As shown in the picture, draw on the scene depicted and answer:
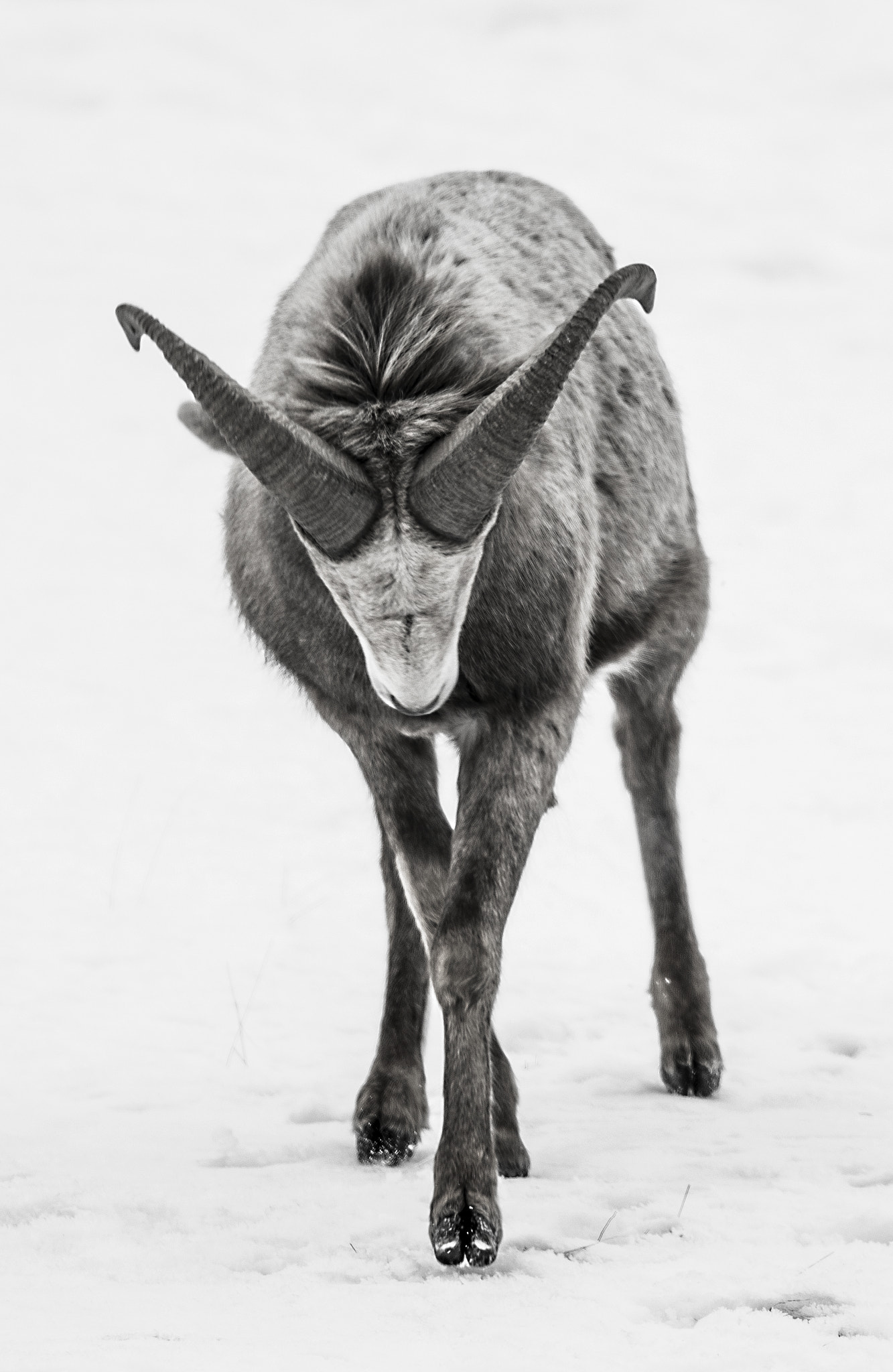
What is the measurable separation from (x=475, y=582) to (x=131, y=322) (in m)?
1.04

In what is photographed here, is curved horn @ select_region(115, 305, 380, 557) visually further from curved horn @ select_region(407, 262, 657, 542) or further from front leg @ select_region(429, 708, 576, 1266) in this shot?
front leg @ select_region(429, 708, 576, 1266)

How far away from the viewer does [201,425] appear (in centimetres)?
437

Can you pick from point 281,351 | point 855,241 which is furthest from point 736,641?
point 281,351

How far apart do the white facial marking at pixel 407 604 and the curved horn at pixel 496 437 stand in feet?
0.23

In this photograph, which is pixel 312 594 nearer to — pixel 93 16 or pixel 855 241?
pixel 855 241

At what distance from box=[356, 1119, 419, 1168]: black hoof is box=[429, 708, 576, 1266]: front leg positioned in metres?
0.51

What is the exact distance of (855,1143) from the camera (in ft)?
14.4

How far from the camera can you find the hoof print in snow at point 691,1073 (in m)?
5.31

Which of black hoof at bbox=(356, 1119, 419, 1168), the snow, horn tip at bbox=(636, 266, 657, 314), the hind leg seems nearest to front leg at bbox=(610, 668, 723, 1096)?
the snow

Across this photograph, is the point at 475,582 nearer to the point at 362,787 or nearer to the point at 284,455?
the point at 284,455

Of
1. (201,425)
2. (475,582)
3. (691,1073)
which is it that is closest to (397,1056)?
(691,1073)

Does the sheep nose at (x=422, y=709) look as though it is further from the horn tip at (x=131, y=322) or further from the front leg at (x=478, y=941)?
the horn tip at (x=131, y=322)

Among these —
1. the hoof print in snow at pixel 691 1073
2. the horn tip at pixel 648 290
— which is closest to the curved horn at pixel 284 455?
the horn tip at pixel 648 290

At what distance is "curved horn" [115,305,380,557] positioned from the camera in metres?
3.55
